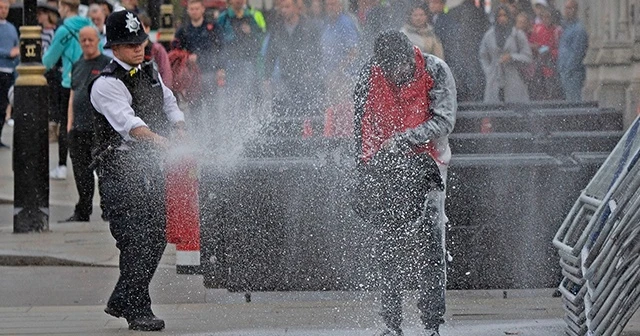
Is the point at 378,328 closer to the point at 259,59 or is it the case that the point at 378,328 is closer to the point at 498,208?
the point at 498,208

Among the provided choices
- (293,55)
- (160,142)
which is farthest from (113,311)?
(293,55)

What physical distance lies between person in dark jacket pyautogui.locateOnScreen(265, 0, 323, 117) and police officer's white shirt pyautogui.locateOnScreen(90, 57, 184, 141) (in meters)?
7.50

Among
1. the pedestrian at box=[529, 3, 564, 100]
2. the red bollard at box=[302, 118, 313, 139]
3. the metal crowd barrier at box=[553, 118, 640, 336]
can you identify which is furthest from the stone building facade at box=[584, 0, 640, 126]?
the metal crowd barrier at box=[553, 118, 640, 336]

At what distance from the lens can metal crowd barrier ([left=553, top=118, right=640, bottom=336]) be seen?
6.43 m

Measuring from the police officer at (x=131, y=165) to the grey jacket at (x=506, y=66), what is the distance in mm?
10363

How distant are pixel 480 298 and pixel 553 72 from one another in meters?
10.5

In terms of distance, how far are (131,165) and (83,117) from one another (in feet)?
16.6

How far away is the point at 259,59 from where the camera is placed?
59.9 ft

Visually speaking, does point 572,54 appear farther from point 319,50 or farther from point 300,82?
point 300,82

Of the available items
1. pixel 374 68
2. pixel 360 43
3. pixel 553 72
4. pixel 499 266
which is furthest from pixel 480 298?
pixel 553 72

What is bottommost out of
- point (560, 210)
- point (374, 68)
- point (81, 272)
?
point (81, 272)

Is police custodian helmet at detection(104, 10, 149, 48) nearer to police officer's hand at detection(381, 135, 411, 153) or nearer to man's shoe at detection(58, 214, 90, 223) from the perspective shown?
police officer's hand at detection(381, 135, 411, 153)

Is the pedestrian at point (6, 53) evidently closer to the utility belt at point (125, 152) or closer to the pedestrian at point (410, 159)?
the utility belt at point (125, 152)

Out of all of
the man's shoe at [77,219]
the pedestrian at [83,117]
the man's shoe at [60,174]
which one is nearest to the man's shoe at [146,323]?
the pedestrian at [83,117]
